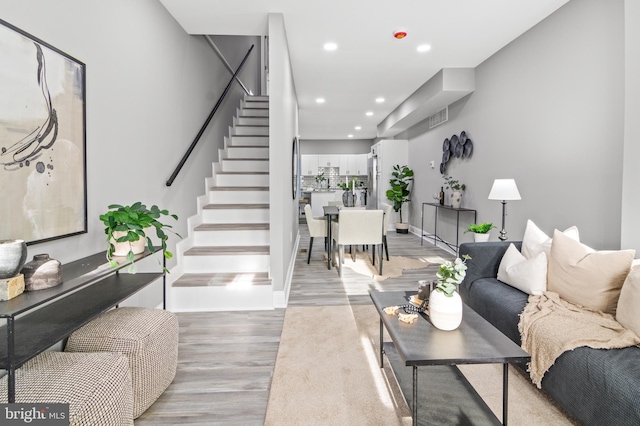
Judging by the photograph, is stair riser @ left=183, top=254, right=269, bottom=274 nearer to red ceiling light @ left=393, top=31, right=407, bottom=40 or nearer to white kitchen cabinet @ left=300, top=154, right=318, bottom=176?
red ceiling light @ left=393, top=31, right=407, bottom=40

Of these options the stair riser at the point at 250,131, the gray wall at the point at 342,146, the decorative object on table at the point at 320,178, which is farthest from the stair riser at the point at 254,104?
the gray wall at the point at 342,146

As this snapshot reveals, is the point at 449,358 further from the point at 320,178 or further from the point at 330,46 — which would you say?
the point at 320,178

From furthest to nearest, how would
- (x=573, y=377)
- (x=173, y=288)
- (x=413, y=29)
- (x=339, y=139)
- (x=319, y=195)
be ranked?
(x=339, y=139)
(x=319, y=195)
(x=413, y=29)
(x=173, y=288)
(x=573, y=377)

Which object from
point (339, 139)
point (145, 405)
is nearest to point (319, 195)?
point (339, 139)

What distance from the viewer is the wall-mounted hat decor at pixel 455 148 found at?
4.84m

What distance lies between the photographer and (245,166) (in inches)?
191

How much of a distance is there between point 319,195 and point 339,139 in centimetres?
239

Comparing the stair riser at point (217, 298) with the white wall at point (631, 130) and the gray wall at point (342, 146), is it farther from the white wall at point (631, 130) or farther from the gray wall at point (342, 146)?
the gray wall at point (342, 146)

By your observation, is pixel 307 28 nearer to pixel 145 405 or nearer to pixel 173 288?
pixel 173 288

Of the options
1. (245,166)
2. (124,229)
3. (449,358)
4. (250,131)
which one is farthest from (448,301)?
(250,131)

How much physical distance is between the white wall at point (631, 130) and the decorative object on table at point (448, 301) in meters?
1.49

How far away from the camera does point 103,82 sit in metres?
2.06

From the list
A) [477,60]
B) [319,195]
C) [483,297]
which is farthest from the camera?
[319,195]

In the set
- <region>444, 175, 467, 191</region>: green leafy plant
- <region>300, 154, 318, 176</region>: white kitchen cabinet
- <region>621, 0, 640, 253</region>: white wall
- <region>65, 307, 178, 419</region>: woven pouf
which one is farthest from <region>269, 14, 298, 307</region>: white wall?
<region>300, 154, 318, 176</region>: white kitchen cabinet
